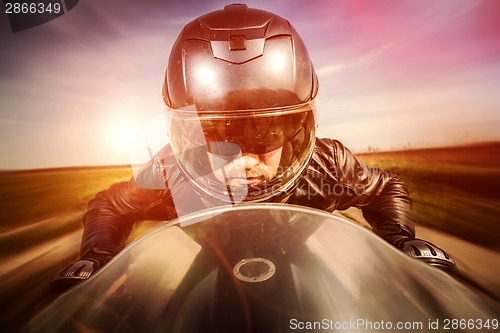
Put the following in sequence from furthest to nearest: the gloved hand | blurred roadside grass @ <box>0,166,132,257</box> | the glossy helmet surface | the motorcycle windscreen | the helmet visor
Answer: blurred roadside grass @ <box>0,166,132,257</box> → the helmet visor → the glossy helmet surface → the gloved hand → the motorcycle windscreen

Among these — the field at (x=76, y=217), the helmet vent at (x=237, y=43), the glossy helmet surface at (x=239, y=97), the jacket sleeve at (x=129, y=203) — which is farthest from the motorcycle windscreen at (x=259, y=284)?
the jacket sleeve at (x=129, y=203)

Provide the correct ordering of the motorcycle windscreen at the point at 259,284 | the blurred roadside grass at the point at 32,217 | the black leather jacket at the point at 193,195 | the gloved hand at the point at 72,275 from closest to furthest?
the motorcycle windscreen at the point at 259,284 → the gloved hand at the point at 72,275 → the black leather jacket at the point at 193,195 → the blurred roadside grass at the point at 32,217

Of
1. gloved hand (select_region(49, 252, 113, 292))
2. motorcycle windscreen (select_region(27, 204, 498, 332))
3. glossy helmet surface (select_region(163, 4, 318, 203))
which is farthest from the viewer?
glossy helmet surface (select_region(163, 4, 318, 203))

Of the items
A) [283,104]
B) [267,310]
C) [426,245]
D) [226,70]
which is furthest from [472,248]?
[267,310]

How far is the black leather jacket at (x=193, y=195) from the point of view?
211cm

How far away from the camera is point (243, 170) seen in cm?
172

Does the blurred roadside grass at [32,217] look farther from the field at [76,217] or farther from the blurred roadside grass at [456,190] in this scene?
the blurred roadside grass at [456,190]

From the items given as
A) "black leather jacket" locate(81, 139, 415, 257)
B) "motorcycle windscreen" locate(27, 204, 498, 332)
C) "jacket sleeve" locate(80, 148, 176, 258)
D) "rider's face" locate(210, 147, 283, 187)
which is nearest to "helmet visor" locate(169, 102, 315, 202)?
"rider's face" locate(210, 147, 283, 187)

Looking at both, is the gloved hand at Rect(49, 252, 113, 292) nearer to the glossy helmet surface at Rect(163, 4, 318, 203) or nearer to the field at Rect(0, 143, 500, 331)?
the field at Rect(0, 143, 500, 331)

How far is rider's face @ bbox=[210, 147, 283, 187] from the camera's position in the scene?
1707 mm

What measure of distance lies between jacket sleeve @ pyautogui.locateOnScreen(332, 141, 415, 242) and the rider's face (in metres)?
0.72

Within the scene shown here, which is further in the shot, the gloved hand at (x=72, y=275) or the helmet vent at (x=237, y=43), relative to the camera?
the helmet vent at (x=237, y=43)

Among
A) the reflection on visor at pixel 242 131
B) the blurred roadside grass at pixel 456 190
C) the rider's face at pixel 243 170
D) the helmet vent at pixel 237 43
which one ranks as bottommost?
the blurred roadside grass at pixel 456 190

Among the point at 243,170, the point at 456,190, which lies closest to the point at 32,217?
the point at 243,170
